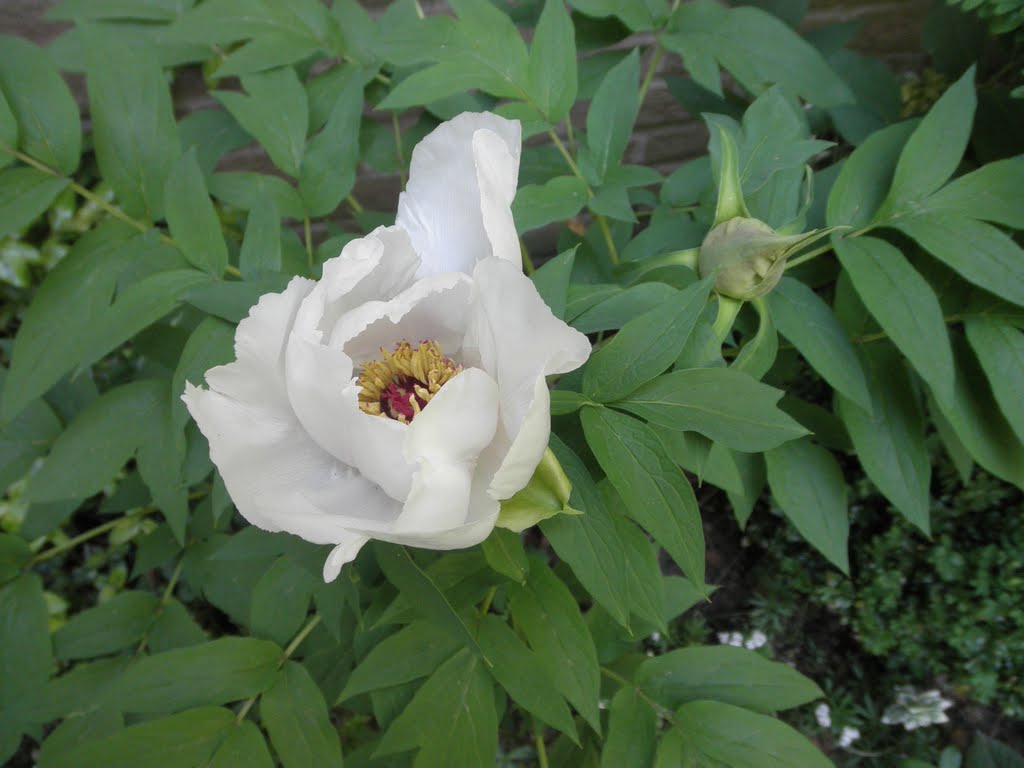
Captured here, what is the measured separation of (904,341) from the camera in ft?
2.60

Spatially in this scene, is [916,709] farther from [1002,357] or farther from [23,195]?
[23,195]

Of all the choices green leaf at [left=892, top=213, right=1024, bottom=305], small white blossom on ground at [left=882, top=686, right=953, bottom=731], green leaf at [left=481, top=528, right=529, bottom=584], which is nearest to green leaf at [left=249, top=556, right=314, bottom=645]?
green leaf at [left=481, top=528, right=529, bottom=584]

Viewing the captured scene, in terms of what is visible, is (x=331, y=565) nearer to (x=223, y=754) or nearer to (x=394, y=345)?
(x=394, y=345)

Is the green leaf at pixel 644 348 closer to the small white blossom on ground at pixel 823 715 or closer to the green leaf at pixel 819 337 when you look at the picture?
the green leaf at pixel 819 337

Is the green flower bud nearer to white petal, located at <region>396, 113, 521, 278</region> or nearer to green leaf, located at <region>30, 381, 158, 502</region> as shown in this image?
white petal, located at <region>396, 113, 521, 278</region>

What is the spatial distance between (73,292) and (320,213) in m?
0.30

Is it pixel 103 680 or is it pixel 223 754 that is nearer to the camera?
pixel 223 754

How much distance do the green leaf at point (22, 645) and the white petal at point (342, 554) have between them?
0.79m

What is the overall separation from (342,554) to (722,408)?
1.11ft

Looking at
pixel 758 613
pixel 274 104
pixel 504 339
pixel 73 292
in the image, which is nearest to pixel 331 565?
pixel 504 339

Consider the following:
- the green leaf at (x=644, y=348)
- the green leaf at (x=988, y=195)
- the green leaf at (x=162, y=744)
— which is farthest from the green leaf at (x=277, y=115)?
the green leaf at (x=988, y=195)

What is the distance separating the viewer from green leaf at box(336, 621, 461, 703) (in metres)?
0.79

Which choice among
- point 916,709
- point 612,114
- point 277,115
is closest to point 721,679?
point 612,114

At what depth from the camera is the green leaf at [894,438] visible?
35.8 inches
